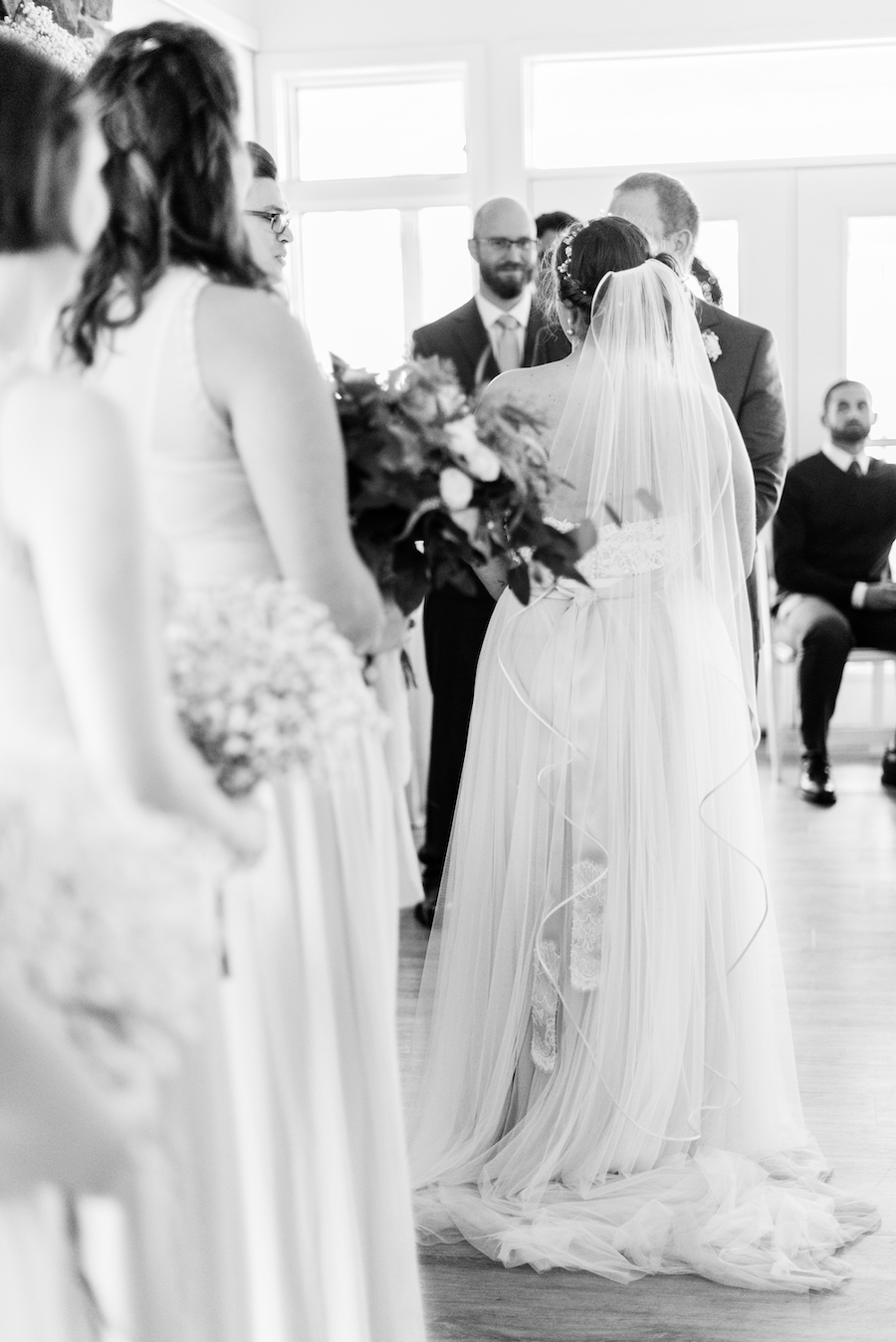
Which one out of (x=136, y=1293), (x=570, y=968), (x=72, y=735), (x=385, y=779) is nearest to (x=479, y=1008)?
(x=570, y=968)

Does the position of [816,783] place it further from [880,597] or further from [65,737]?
[65,737]

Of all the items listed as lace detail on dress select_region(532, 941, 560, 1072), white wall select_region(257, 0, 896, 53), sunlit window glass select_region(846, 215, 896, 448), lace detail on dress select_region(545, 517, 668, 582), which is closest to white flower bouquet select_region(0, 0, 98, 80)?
lace detail on dress select_region(545, 517, 668, 582)

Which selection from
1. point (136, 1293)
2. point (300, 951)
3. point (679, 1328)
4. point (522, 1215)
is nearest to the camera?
point (136, 1293)

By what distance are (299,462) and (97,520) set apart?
0.39 m

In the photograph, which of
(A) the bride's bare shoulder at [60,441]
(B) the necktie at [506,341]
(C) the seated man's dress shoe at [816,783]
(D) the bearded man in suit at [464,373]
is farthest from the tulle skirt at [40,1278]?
(C) the seated man's dress shoe at [816,783]

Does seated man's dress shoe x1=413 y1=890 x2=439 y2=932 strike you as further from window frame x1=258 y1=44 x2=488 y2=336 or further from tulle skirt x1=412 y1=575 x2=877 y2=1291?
window frame x1=258 y1=44 x2=488 y2=336

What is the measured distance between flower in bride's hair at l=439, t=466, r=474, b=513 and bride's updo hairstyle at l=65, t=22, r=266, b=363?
360 millimetres

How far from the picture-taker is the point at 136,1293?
1.37 meters

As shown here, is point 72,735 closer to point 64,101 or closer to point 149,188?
point 64,101

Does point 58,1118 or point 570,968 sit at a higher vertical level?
point 58,1118

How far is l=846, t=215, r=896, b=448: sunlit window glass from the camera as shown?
655 centimetres

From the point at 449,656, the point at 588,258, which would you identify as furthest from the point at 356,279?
the point at 588,258

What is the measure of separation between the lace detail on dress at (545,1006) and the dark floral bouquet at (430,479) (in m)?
1.15

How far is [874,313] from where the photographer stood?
6.61 m
